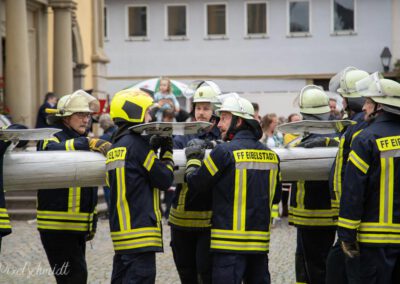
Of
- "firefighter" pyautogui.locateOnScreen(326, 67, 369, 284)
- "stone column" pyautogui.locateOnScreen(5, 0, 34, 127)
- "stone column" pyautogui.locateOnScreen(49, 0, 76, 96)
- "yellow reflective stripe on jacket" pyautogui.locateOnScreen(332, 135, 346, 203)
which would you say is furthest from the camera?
"stone column" pyautogui.locateOnScreen(49, 0, 76, 96)

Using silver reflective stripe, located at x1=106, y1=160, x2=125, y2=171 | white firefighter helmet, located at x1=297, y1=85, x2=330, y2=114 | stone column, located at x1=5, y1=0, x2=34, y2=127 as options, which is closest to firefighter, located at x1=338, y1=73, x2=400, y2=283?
white firefighter helmet, located at x1=297, y1=85, x2=330, y2=114

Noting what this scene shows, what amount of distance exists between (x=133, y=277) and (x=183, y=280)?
1252 millimetres

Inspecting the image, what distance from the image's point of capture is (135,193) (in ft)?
22.0

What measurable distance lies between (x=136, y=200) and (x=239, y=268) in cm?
94

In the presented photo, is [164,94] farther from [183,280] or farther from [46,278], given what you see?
[183,280]

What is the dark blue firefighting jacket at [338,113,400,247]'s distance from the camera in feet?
21.4

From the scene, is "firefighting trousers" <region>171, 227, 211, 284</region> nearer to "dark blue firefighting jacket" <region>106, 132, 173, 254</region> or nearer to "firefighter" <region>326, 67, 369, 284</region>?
"dark blue firefighting jacket" <region>106, 132, 173, 254</region>

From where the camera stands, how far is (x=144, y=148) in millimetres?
6758

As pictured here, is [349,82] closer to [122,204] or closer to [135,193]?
[135,193]

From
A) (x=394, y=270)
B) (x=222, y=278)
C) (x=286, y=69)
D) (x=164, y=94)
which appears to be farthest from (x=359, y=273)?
(x=286, y=69)

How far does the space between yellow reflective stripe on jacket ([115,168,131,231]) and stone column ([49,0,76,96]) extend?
14136mm

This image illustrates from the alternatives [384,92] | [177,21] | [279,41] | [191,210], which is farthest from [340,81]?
[177,21]

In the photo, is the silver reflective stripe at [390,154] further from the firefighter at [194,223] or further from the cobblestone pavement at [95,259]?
the cobblestone pavement at [95,259]

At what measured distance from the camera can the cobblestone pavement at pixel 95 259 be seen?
33.3 feet
